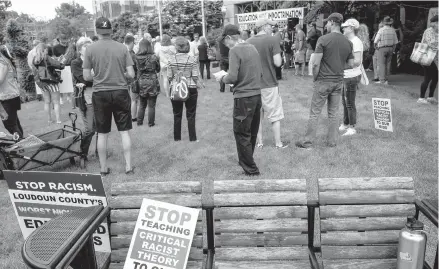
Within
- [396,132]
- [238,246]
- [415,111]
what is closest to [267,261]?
[238,246]

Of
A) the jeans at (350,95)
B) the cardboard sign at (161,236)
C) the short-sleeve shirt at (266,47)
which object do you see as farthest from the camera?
the jeans at (350,95)

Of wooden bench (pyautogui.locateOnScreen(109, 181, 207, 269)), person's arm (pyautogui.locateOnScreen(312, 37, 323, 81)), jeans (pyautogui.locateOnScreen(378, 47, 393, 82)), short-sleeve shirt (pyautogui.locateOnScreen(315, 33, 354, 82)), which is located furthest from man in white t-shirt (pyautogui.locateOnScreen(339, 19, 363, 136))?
jeans (pyautogui.locateOnScreen(378, 47, 393, 82))

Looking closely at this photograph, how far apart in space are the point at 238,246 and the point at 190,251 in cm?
33

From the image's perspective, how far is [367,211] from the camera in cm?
264

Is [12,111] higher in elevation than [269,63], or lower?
lower

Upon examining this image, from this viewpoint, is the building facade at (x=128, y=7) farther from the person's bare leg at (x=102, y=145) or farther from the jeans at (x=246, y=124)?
the jeans at (x=246, y=124)

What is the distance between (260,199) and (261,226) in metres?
0.18

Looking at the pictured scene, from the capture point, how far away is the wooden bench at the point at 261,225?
2660 mm

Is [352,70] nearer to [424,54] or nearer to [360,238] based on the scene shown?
[424,54]

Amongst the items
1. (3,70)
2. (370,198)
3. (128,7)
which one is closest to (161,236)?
(370,198)

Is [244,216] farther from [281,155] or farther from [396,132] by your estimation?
[396,132]

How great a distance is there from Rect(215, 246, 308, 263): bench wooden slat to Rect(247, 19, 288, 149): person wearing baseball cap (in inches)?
128

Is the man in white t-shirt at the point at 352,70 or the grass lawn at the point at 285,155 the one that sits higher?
the man in white t-shirt at the point at 352,70

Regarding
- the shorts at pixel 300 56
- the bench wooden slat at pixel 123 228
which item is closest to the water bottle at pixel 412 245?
the bench wooden slat at pixel 123 228
